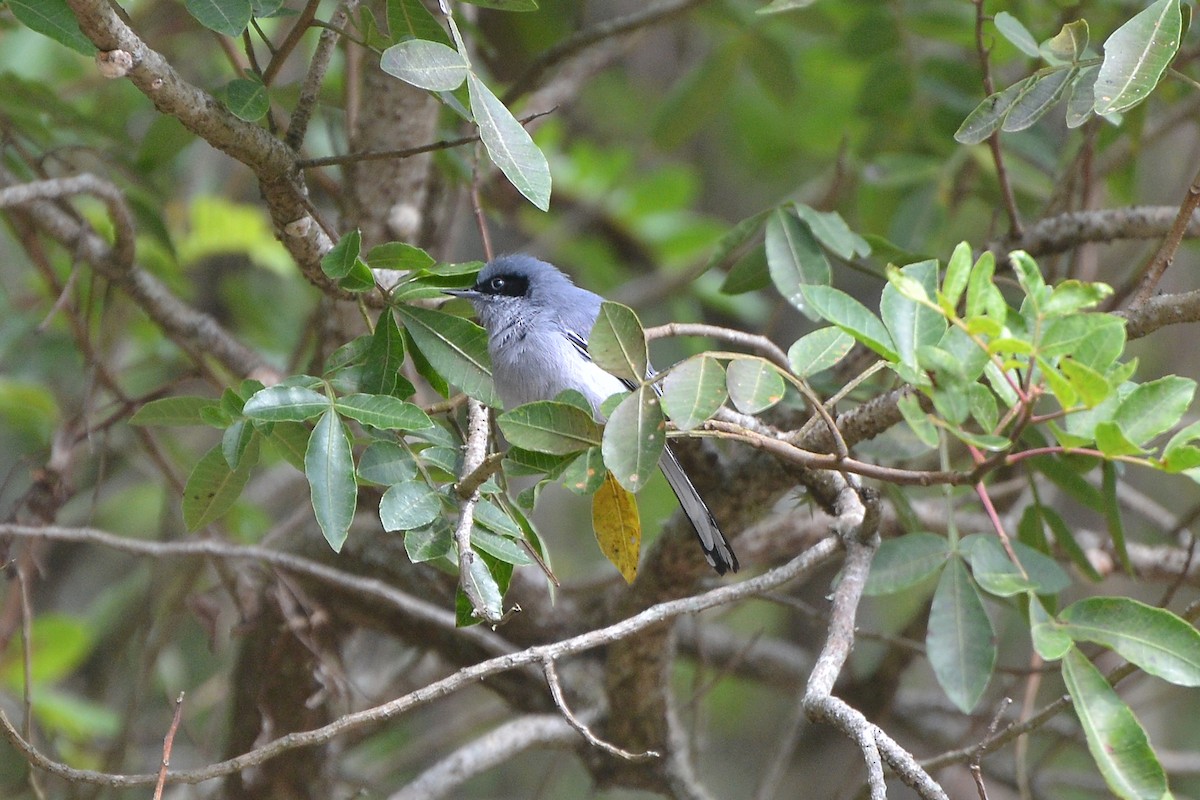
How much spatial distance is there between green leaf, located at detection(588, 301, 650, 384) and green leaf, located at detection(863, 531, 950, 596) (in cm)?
77

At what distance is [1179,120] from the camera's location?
3920 millimetres

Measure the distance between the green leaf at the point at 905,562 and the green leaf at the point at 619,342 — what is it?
77cm

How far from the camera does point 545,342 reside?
10.2 feet

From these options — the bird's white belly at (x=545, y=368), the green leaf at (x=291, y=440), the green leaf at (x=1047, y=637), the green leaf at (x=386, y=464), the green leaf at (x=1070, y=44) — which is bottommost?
the bird's white belly at (x=545, y=368)

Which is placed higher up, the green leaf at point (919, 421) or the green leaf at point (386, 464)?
the green leaf at point (919, 421)

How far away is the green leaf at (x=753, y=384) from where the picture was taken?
69.9 inches

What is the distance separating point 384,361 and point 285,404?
0.27m

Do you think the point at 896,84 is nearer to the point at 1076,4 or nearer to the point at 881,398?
the point at 1076,4

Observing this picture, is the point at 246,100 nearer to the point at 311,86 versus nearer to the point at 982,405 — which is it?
the point at 311,86

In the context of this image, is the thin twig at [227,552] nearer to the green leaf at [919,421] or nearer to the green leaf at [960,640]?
the green leaf at [960,640]

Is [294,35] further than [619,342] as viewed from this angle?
Yes

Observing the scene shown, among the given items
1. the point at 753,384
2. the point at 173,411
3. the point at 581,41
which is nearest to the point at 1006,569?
the point at 753,384

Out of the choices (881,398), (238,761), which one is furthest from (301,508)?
(881,398)

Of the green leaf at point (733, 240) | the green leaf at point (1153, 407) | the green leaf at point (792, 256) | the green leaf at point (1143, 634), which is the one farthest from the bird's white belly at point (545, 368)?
the green leaf at point (1153, 407)
